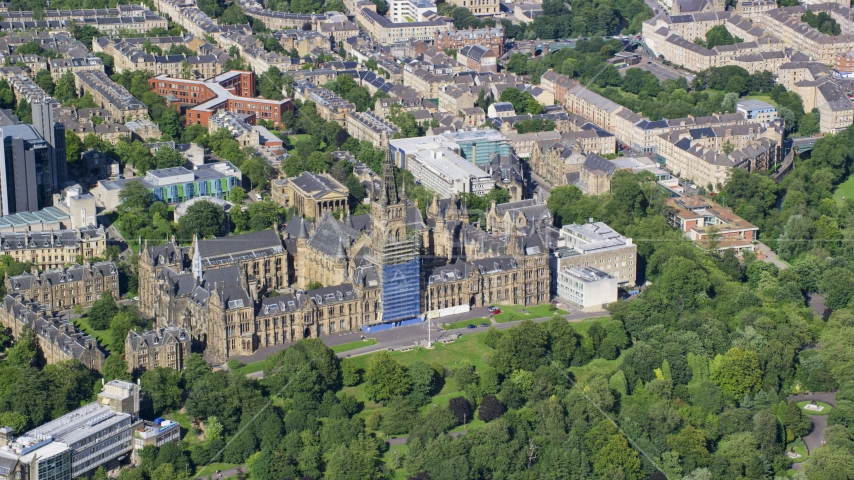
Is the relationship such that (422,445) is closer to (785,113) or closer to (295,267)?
(295,267)

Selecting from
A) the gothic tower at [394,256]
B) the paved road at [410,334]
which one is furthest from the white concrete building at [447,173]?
the gothic tower at [394,256]

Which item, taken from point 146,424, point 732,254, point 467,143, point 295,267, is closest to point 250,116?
point 467,143

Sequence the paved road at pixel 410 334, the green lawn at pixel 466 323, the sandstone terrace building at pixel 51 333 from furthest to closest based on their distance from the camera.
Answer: the green lawn at pixel 466 323 → the paved road at pixel 410 334 → the sandstone terrace building at pixel 51 333

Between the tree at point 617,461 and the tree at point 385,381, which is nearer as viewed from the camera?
the tree at point 617,461

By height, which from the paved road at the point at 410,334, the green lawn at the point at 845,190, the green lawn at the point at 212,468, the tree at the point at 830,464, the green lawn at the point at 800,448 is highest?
the green lawn at the point at 845,190

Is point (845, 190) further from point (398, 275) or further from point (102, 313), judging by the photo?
point (102, 313)

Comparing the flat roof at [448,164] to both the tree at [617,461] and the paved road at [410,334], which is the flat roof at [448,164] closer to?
the paved road at [410,334]

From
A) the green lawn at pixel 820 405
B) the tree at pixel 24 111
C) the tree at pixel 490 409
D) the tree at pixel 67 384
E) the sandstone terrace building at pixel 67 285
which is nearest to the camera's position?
the tree at pixel 67 384

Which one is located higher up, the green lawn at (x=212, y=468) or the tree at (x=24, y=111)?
the tree at (x=24, y=111)
